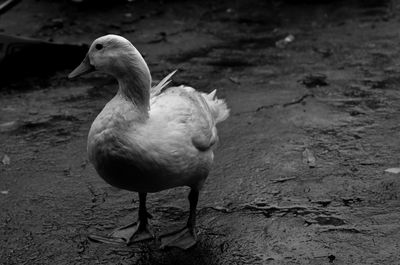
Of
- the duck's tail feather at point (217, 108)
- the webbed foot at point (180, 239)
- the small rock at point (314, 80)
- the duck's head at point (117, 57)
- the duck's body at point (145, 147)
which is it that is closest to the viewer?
the duck's body at point (145, 147)

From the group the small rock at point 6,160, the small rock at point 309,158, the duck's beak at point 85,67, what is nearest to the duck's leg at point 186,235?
the duck's beak at point 85,67

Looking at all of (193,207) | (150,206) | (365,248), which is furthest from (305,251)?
(150,206)

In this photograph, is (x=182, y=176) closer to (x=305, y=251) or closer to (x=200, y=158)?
(x=200, y=158)

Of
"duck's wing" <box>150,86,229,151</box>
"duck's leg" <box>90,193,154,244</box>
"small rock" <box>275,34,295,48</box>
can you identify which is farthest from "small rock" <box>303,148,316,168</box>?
"small rock" <box>275,34,295,48</box>

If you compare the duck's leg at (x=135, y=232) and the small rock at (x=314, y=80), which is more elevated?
the duck's leg at (x=135, y=232)

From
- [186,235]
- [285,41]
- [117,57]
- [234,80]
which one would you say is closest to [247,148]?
[186,235]

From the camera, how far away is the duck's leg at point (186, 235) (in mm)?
3666

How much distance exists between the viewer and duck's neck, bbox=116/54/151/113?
3.32m

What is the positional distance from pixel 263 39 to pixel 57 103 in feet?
9.85

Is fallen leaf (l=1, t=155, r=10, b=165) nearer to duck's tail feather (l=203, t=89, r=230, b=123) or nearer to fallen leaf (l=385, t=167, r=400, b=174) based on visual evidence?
duck's tail feather (l=203, t=89, r=230, b=123)

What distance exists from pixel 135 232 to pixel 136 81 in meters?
0.97

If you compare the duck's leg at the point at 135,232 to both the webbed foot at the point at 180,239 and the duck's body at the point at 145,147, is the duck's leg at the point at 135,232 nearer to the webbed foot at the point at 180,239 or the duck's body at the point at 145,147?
the webbed foot at the point at 180,239

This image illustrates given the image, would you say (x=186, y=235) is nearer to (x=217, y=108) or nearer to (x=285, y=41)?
(x=217, y=108)

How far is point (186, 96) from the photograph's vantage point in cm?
388
